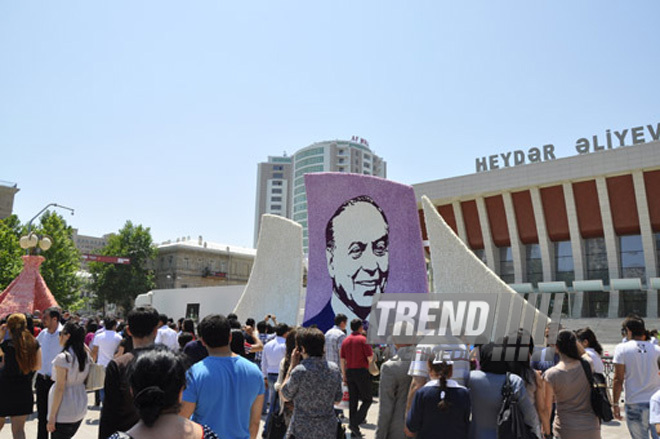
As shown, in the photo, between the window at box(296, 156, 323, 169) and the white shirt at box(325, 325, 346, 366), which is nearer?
the white shirt at box(325, 325, 346, 366)

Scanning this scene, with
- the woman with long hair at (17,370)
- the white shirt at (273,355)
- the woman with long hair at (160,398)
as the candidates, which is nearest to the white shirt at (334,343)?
the white shirt at (273,355)

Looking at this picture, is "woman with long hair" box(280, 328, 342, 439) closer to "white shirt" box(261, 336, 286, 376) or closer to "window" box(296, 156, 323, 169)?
"white shirt" box(261, 336, 286, 376)

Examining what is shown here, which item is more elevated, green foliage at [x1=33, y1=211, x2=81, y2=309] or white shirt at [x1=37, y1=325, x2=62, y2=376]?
green foliage at [x1=33, y1=211, x2=81, y2=309]

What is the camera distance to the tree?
5241 cm

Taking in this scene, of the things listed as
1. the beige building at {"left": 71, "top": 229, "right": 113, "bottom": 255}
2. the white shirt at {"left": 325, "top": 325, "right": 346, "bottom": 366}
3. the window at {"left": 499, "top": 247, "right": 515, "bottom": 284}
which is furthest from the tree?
the beige building at {"left": 71, "top": 229, "right": 113, "bottom": 255}

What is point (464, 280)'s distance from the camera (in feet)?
50.5

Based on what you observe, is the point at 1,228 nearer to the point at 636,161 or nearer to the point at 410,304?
the point at 410,304

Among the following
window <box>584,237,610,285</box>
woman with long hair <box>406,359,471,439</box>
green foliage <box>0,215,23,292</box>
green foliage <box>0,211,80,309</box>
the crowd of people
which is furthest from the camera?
green foliage <box>0,211,80,309</box>

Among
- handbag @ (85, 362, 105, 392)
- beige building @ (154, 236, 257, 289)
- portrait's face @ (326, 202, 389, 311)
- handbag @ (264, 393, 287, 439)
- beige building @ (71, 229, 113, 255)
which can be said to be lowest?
handbag @ (264, 393, 287, 439)

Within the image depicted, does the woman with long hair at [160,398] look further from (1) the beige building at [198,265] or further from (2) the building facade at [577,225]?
(1) the beige building at [198,265]

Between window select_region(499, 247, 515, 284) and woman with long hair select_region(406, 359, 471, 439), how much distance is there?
35540 mm

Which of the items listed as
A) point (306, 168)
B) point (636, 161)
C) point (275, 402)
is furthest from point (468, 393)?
point (306, 168)

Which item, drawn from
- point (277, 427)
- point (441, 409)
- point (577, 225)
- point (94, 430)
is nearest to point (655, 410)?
point (441, 409)

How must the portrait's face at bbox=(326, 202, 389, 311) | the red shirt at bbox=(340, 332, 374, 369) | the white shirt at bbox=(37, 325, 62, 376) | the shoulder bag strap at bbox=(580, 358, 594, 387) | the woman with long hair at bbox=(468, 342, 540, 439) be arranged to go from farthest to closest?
the portrait's face at bbox=(326, 202, 389, 311) → the red shirt at bbox=(340, 332, 374, 369) → the white shirt at bbox=(37, 325, 62, 376) → the shoulder bag strap at bbox=(580, 358, 594, 387) → the woman with long hair at bbox=(468, 342, 540, 439)
